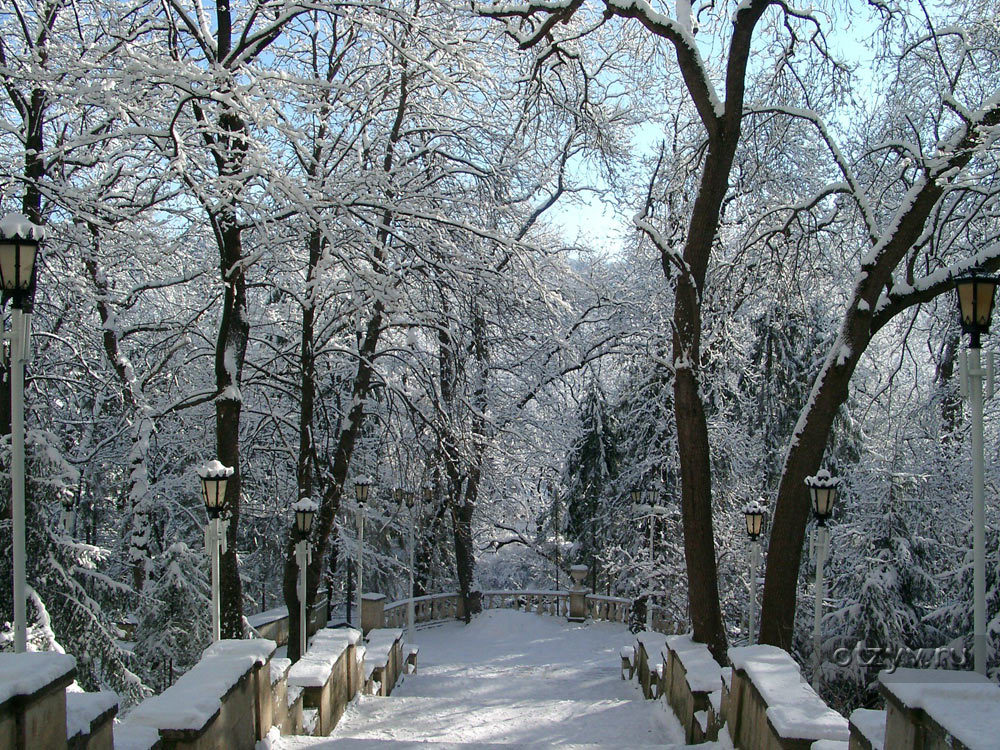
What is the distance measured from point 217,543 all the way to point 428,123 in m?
8.07

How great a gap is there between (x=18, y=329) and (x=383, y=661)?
8166mm

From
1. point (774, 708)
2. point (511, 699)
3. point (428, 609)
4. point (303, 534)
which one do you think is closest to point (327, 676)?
point (303, 534)

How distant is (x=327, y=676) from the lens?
8102 mm

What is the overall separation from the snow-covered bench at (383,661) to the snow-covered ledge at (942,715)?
348 inches

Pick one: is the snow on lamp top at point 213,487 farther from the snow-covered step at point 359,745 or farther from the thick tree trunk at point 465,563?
the thick tree trunk at point 465,563

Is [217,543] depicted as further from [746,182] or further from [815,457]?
[746,182]

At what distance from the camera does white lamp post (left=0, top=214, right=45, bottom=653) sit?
4.86 metres

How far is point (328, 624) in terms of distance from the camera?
2145 centimetres

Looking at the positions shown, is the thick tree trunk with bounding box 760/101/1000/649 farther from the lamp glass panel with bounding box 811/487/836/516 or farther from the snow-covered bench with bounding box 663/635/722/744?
the snow-covered bench with bounding box 663/635/722/744

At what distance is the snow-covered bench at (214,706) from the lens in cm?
439

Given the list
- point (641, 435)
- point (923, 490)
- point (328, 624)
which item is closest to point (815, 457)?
point (923, 490)

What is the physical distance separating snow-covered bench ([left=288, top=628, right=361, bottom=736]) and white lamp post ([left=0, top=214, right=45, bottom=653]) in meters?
3.17

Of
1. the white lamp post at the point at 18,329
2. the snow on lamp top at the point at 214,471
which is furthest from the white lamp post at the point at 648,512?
the white lamp post at the point at 18,329

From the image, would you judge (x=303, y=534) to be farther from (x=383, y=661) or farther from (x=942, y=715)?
(x=942, y=715)
